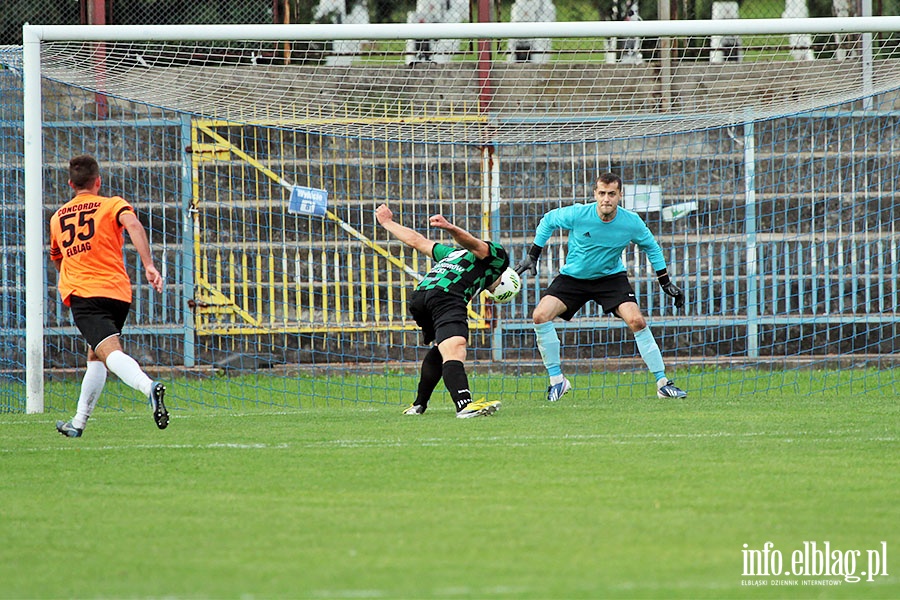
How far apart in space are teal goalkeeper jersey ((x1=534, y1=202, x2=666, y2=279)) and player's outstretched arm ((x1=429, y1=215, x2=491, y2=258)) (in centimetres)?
163

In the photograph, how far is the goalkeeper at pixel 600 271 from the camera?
34.4 ft

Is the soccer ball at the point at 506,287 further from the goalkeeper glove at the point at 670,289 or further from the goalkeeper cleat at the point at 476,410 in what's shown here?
the goalkeeper glove at the point at 670,289

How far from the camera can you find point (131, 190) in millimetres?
14469

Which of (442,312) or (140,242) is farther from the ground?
(140,242)

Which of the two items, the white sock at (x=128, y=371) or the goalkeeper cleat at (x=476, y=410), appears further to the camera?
the goalkeeper cleat at (x=476, y=410)

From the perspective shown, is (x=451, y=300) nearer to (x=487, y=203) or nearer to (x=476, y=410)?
(x=476, y=410)

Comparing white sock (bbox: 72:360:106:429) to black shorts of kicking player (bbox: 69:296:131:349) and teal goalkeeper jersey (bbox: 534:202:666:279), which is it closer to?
black shorts of kicking player (bbox: 69:296:131:349)

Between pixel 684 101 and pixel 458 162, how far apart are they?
3039 millimetres

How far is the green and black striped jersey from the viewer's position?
917 cm

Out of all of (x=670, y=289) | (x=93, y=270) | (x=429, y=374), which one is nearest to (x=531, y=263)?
(x=670, y=289)

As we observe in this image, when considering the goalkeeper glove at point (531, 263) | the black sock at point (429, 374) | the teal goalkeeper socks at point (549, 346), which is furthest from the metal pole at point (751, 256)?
the black sock at point (429, 374)

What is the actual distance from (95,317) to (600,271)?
443 cm

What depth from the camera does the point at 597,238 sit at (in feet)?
34.8

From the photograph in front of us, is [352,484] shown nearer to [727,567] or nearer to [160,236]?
[727,567]
